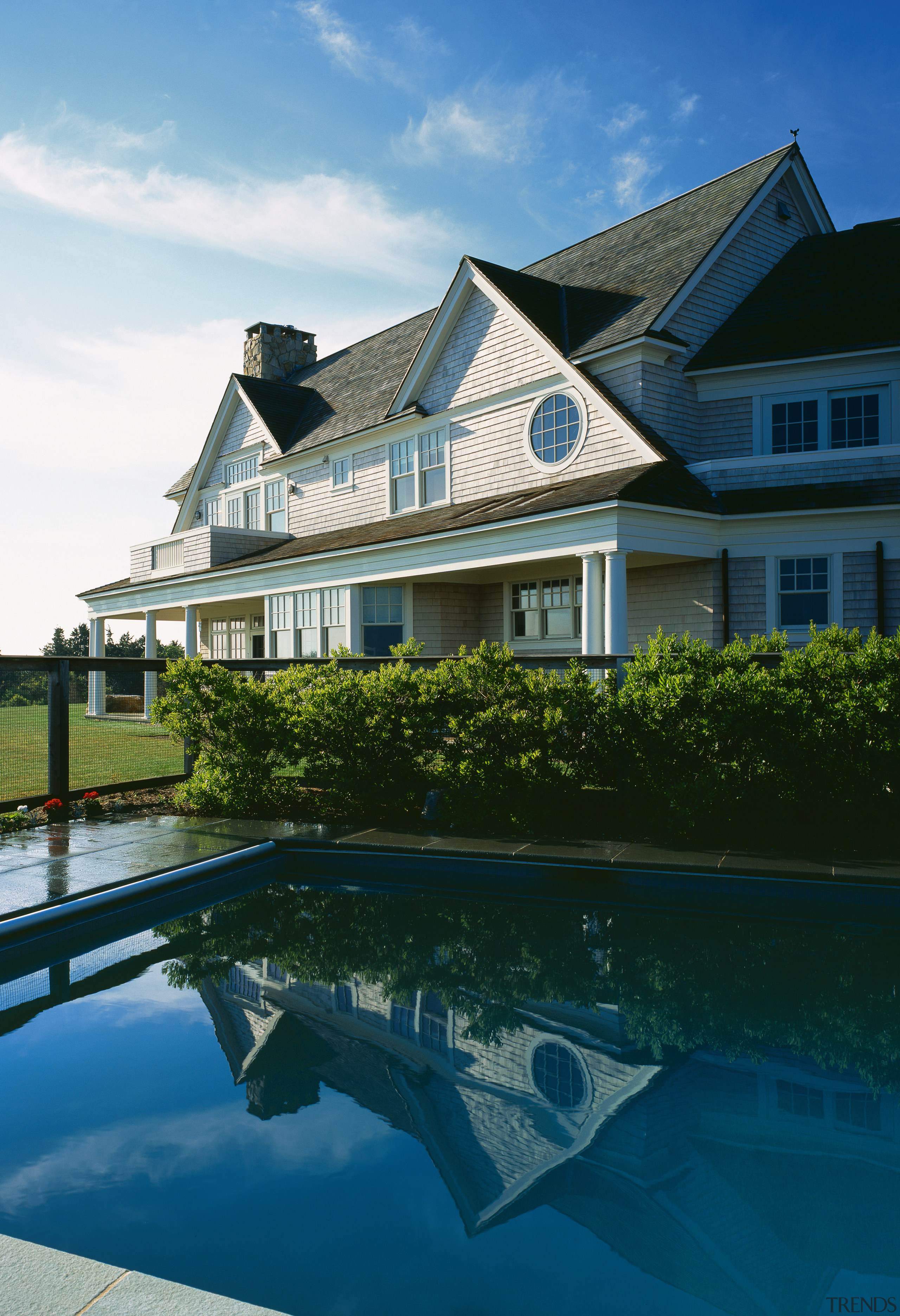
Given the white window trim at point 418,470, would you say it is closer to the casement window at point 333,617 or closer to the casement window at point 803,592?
the casement window at point 333,617

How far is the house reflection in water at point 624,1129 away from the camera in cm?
276

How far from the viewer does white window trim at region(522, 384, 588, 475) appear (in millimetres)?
15281

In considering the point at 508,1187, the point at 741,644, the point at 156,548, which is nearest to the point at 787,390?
the point at 741,644

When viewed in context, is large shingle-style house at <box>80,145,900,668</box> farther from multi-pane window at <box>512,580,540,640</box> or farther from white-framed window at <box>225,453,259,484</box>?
white-framed window at <box>225,453,259,484</box>

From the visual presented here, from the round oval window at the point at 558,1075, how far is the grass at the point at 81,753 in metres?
6.56

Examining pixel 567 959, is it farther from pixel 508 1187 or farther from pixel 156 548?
pixel 156 548

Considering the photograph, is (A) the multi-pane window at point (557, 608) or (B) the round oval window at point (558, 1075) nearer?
(B) the round oval window at point (558, 1075)

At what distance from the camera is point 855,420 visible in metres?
14.4

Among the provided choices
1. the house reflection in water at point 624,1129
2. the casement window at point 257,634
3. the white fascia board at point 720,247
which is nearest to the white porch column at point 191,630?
the casement window at point 257,634

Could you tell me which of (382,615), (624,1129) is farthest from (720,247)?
(624,1129)

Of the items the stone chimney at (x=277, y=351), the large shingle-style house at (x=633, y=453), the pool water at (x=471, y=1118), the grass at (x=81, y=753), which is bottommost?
the pool water at (x=471, y=1118)

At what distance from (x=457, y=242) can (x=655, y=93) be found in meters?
6.04

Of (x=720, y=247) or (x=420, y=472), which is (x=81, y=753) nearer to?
(x=420, y=472)

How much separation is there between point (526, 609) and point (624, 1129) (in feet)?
48.6
